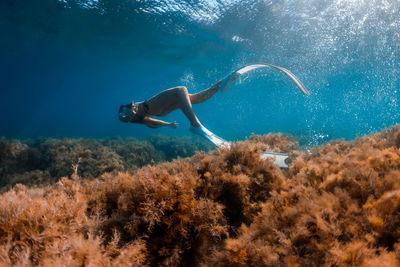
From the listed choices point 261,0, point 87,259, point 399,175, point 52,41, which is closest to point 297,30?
point 261,0

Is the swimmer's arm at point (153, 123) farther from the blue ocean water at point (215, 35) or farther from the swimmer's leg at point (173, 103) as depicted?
the blue ocean water at point (215, 35)

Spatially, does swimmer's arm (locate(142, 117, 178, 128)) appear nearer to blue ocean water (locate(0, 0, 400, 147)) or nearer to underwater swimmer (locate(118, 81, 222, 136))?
underwater swimmer (locate(118, 81, 222, 136))

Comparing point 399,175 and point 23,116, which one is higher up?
point 23,116

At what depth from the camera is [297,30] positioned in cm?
1895

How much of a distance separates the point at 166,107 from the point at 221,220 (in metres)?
5.06

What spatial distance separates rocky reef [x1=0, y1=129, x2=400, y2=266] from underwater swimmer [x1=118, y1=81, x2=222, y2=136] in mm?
3378

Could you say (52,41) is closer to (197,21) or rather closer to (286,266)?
(197,21)

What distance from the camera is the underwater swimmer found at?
6039 millimetres

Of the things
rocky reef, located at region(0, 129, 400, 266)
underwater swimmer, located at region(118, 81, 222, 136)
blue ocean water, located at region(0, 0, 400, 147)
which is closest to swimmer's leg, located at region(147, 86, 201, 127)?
underwater swimmer, located at region(118, 81, 222, 136)

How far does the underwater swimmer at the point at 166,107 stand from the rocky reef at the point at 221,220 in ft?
11.1

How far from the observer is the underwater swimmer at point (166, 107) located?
6.04 m

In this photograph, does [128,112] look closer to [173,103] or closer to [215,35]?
[173,103]

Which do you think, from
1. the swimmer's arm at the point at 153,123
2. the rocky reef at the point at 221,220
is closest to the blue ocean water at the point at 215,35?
the swimmer's arm at the point at 153,123

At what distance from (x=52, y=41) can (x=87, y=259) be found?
34.9 metres
